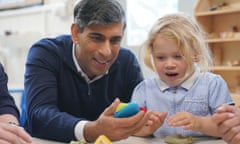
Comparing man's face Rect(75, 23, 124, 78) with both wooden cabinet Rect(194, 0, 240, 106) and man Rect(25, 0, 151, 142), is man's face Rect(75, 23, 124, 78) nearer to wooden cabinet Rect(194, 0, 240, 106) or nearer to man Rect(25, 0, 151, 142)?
man Rect(25, 0, 151, 142)

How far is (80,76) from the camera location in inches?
57.2

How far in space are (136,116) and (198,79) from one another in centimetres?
42

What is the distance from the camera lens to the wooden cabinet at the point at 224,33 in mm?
2611

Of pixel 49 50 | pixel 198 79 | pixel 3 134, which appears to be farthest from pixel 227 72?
pixel 3 134

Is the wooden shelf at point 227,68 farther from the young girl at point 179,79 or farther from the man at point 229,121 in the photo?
the man at point 229,121

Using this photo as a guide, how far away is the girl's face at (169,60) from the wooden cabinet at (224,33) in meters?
1.36

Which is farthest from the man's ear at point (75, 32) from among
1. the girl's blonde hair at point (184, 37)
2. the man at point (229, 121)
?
the man at point (229, 121)

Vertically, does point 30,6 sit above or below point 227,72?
above

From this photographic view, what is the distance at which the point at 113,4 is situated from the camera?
134cm

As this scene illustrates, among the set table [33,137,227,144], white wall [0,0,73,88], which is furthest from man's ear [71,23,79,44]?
white wall [0,0,73,88]

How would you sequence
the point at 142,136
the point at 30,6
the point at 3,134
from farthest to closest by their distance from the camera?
the point at 30,6, the point at 142,136, the point at 3,134

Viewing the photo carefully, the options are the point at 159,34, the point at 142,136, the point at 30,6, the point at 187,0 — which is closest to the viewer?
the point at 142,136

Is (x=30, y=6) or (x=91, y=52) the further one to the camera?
(x=30, y=6)

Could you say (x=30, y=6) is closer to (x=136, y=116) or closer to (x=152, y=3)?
(x=152, y=3)
